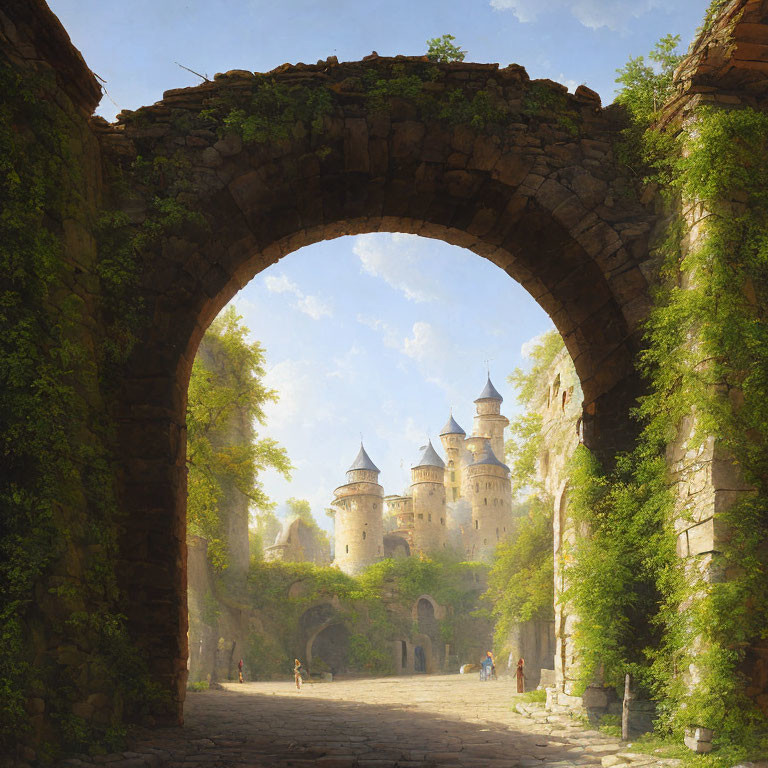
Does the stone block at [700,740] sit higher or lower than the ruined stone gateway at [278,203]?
lower

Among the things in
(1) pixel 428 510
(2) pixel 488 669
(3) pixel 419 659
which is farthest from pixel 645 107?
(1) pixel 428 510

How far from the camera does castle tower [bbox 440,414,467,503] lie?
194 feet

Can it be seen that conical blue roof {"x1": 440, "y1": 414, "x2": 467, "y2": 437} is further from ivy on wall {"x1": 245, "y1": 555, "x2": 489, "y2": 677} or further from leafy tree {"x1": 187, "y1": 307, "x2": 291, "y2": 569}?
leafy tree {"x1": 187, "y1": 307, "x2": 291, "y2": 569}

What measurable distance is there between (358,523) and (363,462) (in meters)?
4.04

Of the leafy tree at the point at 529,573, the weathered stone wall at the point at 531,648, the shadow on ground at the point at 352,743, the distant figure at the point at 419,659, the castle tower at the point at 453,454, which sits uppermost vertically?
the castle tower at the point at 453,454

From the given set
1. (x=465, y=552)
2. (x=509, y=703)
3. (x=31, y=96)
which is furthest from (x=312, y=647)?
A: (x=31, y=96)

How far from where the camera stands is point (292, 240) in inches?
318

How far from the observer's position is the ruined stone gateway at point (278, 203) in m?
6.53

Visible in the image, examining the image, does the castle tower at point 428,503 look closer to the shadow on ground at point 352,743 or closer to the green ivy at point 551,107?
the shadow on ground at point 352,743

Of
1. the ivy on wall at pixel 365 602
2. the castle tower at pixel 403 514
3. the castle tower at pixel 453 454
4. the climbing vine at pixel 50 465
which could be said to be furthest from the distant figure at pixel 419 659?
the climbing vine at pixel 50 465

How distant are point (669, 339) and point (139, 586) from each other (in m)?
4.95

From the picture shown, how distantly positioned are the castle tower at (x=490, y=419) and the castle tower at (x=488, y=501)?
1055 cm

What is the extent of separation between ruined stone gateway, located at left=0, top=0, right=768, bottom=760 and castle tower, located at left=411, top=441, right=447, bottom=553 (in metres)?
36.5

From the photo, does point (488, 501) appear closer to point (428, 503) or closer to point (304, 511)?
point (428, 503)
